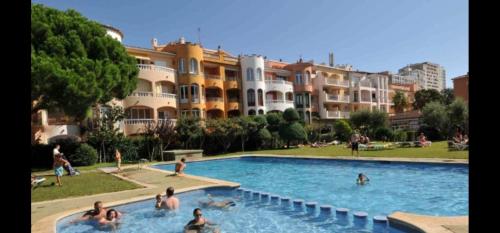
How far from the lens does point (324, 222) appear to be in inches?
381

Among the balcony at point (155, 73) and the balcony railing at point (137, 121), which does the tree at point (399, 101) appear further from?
the balcony railing at point (137, 121)

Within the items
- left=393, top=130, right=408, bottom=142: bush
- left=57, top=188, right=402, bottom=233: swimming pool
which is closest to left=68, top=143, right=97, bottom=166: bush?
left=57, top=188, right=402, bottom=233: swimming pool

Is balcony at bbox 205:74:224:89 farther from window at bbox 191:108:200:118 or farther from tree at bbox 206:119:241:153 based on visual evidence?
tree at bbox 206:119:241:153

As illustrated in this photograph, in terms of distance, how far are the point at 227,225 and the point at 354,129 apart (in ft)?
109

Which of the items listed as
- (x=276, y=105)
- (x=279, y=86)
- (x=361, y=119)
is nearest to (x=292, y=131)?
(x=361, y=119)

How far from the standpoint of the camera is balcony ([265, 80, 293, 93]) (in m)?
44.6

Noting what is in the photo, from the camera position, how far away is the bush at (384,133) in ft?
129

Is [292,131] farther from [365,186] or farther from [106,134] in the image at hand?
[365,186]

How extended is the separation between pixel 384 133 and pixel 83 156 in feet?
101

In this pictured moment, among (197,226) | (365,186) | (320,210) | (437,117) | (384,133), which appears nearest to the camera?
(197,226)

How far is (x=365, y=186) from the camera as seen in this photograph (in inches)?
589
